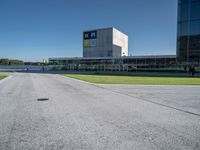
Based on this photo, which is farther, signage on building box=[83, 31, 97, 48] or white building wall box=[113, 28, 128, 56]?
signage on building box=[83, 31, 97, 48]

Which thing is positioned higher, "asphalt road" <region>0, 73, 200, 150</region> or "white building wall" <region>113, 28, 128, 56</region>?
"white building wall" <region>113, 28, 128, 56</region>

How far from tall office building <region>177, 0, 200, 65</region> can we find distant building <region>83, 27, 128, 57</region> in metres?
26.3

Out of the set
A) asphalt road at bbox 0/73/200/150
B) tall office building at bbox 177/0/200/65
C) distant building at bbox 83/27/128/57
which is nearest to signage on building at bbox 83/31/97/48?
distant building at bbox 83/27/128/57

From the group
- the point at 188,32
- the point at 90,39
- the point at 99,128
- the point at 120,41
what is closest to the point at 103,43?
the point at 90,39

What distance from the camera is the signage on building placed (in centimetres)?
6719

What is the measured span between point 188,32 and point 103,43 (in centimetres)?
3148

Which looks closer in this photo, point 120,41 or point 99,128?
point 99,128

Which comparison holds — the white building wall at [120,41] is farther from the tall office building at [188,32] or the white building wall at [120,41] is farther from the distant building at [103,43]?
the tall office building at [188,32]

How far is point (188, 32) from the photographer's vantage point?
41.2 m

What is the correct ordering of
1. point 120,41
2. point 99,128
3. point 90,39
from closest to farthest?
1. point 99,128
2. point 90,39
3. point 120,41

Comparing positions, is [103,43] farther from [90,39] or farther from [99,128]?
[99,128]

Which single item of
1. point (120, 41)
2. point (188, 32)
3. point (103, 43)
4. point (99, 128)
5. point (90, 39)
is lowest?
point (99, 128)

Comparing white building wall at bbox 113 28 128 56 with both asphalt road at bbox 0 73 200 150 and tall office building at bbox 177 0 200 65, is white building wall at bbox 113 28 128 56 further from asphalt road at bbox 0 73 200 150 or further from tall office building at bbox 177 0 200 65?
asphalt road at bbox 0 73 200 150

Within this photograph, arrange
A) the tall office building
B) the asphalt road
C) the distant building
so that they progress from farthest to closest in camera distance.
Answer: the distant building → the tall office building → the asphalt road
